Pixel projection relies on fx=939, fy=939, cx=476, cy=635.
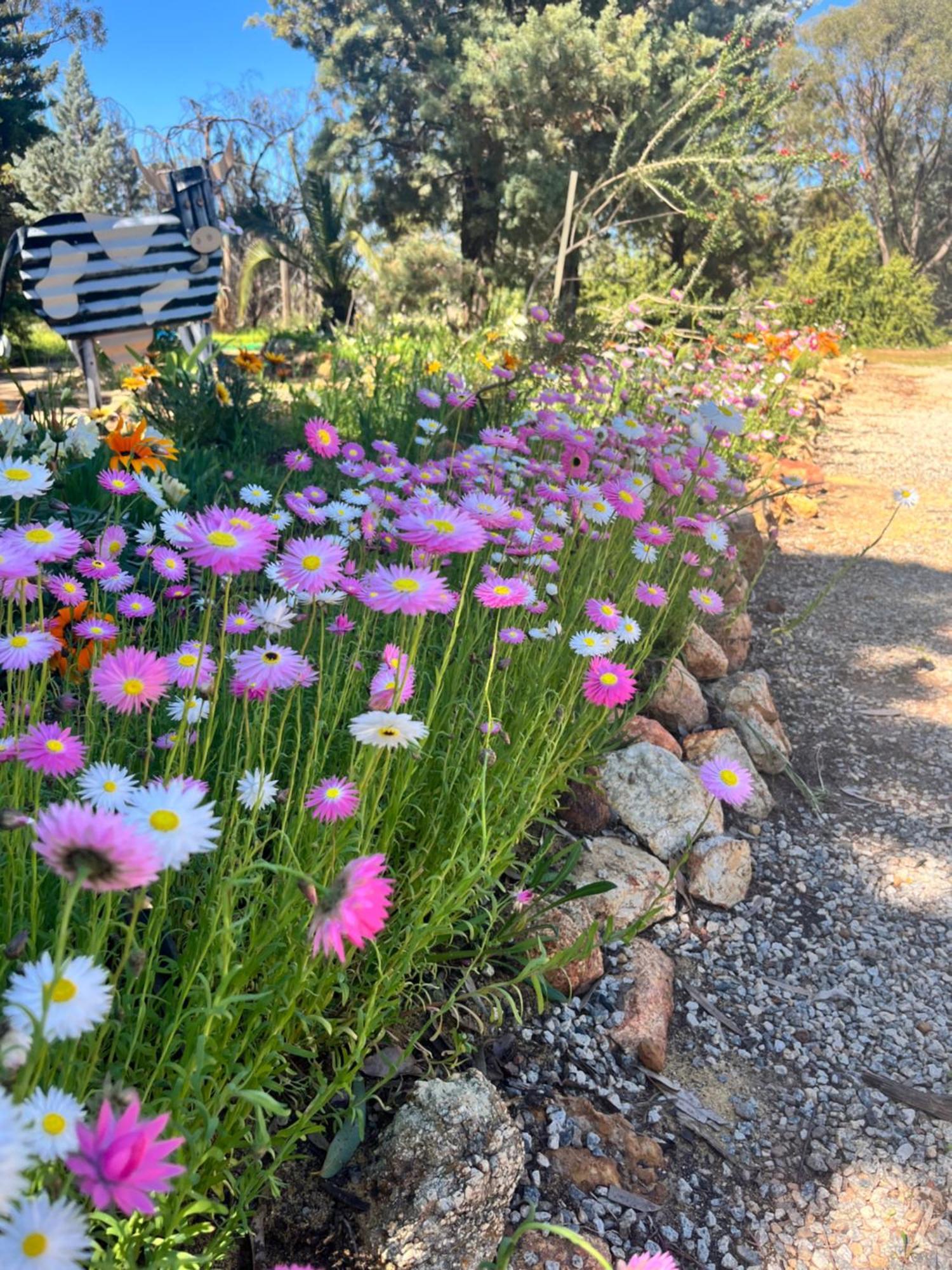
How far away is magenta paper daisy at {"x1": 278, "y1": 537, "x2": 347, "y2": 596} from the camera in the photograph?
1.14 m

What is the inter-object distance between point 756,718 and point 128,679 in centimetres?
226

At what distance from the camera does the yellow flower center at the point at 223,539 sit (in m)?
1.00

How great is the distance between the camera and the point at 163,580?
204 cm

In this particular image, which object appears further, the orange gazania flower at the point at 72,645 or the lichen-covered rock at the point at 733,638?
the lichen-covered rock at the point at 733,638

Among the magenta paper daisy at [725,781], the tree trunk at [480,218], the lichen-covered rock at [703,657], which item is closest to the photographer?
the magenta paper daisy at [725,781]

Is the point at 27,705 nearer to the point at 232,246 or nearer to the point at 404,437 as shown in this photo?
the point at 404,437

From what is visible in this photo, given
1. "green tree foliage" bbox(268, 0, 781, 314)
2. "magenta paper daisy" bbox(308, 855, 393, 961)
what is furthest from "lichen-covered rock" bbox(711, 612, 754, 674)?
"green tree foliage" bbox(268, 0, 781, 314)

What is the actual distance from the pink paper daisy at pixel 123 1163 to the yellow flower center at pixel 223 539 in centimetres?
61

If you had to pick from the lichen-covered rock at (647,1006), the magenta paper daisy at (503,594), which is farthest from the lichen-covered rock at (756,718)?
the magenta paper daisy at (503,594)

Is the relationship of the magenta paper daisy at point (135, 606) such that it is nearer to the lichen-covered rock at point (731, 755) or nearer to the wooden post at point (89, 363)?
the lichen-covered rock at point (731, 755)

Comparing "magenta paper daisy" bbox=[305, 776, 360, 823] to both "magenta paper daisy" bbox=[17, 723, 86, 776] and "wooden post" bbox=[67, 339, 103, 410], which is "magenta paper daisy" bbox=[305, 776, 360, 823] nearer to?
"magenta paper daisy" bbox=[17, 723, 86, 776]

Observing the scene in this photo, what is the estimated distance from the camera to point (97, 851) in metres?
0.54

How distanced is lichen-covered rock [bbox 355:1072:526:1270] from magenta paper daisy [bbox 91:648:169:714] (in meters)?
0.69

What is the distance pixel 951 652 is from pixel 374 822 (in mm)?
3361
